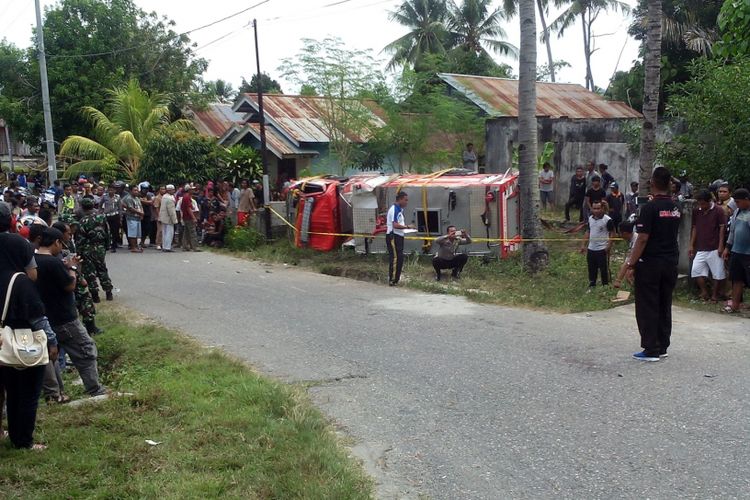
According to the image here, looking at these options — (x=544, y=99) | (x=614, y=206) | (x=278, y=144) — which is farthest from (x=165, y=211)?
(x=544, y=99)

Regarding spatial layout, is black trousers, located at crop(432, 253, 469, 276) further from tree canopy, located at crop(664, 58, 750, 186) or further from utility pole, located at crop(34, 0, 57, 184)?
utility pole, located at crop(34, 0, 57, 184)

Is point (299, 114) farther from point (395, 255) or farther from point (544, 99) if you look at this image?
point (395, 255)

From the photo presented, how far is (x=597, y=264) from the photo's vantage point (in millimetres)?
11961

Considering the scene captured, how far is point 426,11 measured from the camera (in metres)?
39.3

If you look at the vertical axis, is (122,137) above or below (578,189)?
above

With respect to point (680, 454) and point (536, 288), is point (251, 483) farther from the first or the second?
point (536, 288)

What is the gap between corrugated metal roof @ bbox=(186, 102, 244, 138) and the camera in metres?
31.8

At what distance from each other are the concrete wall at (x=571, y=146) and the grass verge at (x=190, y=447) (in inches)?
569

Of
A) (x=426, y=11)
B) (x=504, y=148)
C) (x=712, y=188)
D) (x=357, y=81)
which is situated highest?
(x=426, y=11)

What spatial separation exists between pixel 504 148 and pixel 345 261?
7911mm

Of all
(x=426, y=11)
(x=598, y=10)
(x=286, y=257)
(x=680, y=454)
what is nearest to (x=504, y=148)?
(x=286, y=257)

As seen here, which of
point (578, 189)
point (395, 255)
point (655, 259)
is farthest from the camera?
point (578, 189)

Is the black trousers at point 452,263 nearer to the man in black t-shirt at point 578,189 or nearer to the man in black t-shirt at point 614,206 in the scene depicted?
the man in black t-shirt at point 614,206

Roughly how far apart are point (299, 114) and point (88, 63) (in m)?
11.0
